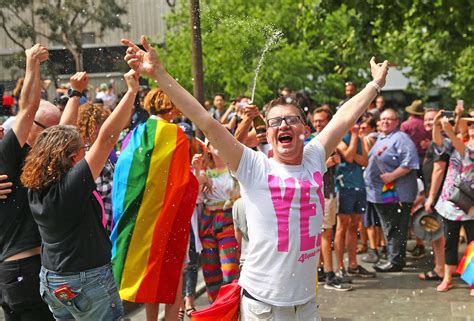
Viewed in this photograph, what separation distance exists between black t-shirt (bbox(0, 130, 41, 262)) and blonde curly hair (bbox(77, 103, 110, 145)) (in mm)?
929

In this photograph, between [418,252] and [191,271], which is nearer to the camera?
[191,271]

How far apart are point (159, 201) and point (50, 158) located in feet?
5.38

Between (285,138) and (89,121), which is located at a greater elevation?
(89,121)

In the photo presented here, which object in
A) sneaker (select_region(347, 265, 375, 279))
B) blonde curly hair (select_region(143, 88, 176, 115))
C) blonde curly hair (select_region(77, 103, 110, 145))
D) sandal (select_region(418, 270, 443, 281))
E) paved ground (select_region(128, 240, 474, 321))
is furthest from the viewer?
sneaker (select_region(347, 265, 375, 279))

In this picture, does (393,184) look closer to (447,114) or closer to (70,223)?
(447,114)

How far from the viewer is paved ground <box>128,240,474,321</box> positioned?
684cm

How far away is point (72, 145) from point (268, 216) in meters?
1.16

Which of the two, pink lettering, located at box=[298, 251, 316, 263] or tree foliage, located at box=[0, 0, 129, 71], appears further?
tree foliage, located at box=[0, 0, 129, 71]

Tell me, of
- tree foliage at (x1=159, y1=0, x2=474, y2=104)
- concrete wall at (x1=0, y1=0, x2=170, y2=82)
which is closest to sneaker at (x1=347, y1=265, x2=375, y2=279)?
tree foliage at (x1=159, y1=0, x2=474, y2=104)

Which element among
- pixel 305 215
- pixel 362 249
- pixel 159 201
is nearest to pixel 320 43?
pixel 362 249

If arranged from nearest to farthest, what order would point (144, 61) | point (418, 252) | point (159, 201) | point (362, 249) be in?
1. point (144, 61)
2. point (159, 201)
3. point (418, 252)
4. point (362, 249)

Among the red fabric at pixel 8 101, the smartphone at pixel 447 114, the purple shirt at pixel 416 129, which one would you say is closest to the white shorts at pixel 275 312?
the smartphone at pixel 447 114

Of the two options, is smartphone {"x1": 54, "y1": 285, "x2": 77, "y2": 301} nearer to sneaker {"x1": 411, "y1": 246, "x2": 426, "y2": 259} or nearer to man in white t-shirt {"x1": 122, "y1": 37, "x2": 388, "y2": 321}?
man in white t-shirt {"x1": 122, "y1": 37, "x2": 388, "y2": 321}

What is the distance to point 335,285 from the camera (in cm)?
794
